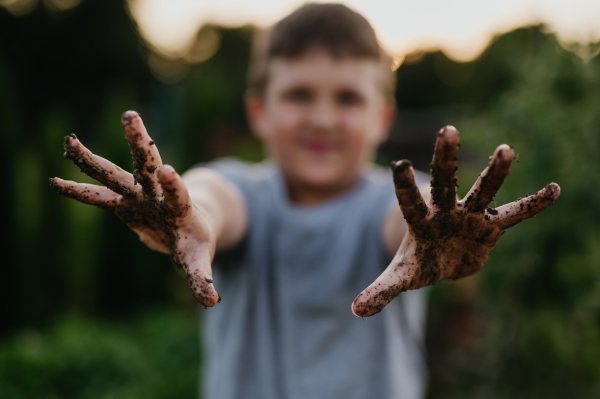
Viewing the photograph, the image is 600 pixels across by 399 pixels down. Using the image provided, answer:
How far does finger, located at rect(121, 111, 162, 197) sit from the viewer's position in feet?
3.26

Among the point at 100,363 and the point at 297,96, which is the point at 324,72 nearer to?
the point at 297,96

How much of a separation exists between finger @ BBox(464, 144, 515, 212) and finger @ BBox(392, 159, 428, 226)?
0.12m

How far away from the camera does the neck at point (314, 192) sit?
7.96 feet

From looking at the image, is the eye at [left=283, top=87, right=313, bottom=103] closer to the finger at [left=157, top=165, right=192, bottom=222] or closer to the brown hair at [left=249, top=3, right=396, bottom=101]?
the brown hair at [left=249, top=3, right=396, bottom=101]

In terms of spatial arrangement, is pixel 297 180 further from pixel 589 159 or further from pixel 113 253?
pixel 113 253

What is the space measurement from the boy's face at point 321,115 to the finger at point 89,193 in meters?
1.24

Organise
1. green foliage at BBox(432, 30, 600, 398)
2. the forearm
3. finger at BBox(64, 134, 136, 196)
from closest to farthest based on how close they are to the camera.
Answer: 1. finger at BBox(64, 134, 136, 196)
2. the forearm
3. green foliage at BBox(432, 30, 600, 398)

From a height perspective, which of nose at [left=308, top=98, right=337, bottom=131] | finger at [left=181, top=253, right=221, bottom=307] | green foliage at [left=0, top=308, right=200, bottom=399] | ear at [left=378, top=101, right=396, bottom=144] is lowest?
finger at [left=181, top=253, right=221, bottom=307]

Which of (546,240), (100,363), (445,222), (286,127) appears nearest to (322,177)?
(286,127)

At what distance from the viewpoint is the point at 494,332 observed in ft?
11.7

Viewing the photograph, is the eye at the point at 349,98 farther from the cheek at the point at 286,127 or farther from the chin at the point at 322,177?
the chin at the point at 322,177

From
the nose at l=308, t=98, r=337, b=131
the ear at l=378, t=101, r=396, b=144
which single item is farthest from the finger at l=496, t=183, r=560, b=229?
the ear at l=378, t=101, r=396, b=144

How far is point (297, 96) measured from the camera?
2244mm

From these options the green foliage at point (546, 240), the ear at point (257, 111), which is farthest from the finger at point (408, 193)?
the green foliage at point (546, 240)
